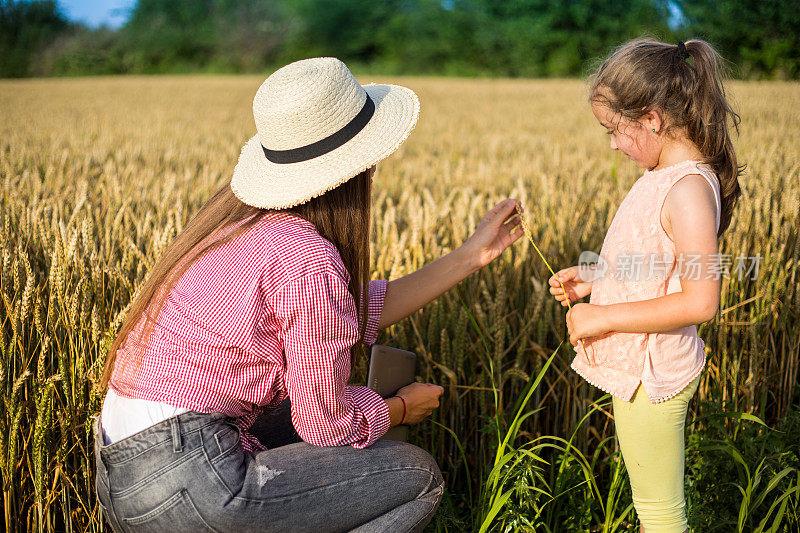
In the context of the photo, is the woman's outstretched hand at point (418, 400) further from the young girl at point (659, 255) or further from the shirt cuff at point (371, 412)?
the young girl at point (659, 255)

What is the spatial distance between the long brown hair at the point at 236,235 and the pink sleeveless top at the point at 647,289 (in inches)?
19.6

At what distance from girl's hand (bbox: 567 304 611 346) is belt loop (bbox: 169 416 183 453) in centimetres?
74

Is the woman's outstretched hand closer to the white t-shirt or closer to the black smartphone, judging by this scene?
the black smartphone

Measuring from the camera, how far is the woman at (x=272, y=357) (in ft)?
3.87

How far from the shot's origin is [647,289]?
4.24 feet

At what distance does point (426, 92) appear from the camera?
1529cm

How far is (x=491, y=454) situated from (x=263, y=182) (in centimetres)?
94

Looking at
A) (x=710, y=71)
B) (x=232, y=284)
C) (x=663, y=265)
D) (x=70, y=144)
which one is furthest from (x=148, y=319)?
(x=70, y=144)

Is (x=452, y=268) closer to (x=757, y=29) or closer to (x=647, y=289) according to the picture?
(x=647, y=289)

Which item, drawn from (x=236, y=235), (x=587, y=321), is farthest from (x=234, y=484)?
(x=587, y=321)

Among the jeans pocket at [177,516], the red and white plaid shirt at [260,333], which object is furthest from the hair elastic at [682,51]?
the jeans pocket at [177,516]

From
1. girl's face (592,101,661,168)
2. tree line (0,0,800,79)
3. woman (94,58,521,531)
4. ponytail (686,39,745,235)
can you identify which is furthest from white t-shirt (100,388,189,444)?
tree line (0,0,800,79)

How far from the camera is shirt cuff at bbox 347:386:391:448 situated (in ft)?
4.25

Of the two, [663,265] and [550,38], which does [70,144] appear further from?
[550,38]
